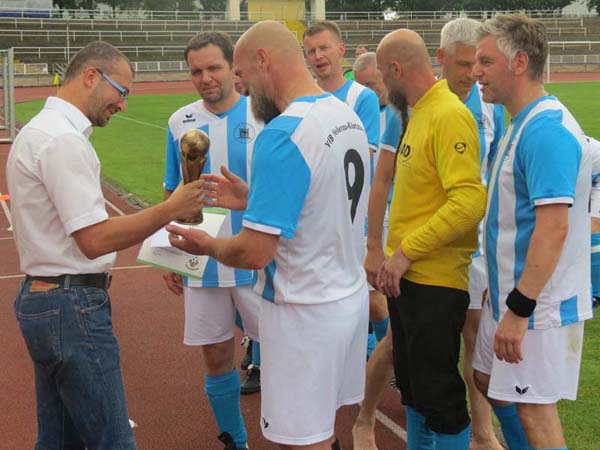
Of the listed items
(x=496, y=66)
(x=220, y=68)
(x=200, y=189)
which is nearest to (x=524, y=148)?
(x=496, y=66)

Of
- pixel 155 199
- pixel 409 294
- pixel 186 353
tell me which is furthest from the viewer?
pixel 155 199

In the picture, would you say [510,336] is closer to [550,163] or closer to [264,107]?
[550,163]

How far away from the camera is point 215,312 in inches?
167

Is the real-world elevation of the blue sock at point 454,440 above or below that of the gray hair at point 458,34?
below

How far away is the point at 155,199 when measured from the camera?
1255 cm

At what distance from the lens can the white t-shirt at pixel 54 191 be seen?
2902 millimetres

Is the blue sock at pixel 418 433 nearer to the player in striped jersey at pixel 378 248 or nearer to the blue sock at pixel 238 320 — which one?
the player in striped jersey at pixel 378 248

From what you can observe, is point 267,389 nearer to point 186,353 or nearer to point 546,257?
point 546,257

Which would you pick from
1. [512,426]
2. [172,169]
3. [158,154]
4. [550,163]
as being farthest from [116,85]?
[158,154]

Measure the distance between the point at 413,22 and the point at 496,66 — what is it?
65134mm

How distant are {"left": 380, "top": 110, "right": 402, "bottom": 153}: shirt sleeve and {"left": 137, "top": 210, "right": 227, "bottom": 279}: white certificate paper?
113 cm

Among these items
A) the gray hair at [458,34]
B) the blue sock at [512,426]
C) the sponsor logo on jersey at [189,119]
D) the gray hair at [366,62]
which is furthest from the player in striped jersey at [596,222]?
the gray hair at [366,62]

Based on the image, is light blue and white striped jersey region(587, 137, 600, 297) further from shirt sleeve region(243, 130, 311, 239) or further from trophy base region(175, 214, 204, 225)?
trophy base region(175, 214, 204, 225)

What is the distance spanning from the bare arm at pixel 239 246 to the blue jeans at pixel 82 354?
475mm
